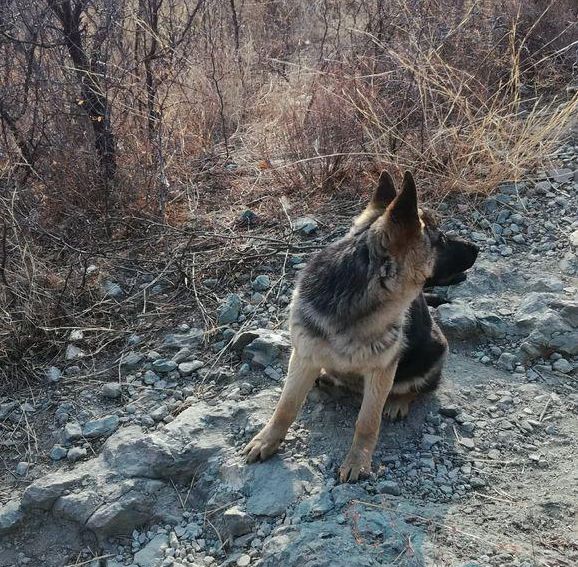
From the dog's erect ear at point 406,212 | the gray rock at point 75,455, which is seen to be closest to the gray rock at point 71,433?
the gray rock at point 75,455

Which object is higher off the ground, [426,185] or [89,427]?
[426,185]

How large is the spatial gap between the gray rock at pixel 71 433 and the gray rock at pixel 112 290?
4.23ft

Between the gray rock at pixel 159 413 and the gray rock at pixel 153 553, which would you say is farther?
the gray rock at pixel 159 413

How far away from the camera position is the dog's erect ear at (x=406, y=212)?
3.59 metres

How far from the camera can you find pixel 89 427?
4.62m

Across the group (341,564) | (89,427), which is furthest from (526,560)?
(89,427)

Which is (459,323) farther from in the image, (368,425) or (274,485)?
(274,485)

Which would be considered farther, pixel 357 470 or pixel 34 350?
pixel 34 350

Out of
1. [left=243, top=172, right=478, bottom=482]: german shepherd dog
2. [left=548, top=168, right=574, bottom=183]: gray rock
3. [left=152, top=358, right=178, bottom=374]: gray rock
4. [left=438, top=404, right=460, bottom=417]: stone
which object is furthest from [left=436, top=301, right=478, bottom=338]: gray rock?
[left=548, top=168, right=574, bottom=183]: gray rock

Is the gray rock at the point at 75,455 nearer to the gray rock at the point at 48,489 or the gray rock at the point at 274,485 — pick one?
the gray rock at the point at 48,489

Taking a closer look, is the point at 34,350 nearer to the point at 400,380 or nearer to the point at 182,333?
the point at 182,333

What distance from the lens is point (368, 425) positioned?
4008mm

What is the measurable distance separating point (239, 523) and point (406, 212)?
6.16 ft

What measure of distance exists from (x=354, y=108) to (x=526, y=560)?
4.52 metres
